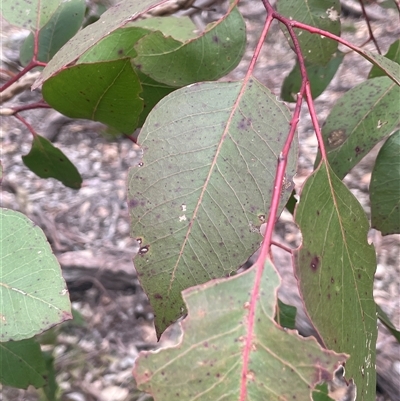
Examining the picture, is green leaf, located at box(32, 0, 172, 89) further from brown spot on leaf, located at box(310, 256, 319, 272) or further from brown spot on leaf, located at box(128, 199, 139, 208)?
brown spot on leaf, located at box(310, 256, 319, 272)

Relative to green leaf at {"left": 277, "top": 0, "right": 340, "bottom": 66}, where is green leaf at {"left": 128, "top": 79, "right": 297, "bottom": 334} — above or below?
below

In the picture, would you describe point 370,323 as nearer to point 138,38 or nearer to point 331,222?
point 331,222

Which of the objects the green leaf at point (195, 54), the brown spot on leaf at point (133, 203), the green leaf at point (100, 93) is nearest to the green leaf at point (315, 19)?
the green leaf at point (195, 54)

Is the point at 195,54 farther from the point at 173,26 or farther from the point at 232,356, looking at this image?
the point at 232,356

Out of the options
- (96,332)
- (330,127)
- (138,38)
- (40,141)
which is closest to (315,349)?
(138,38)

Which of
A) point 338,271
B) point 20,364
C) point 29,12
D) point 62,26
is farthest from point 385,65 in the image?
point 20,364

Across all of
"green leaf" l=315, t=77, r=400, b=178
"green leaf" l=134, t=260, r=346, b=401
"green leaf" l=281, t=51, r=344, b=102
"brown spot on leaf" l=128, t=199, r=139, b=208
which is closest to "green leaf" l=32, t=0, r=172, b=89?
"brown spot on leaf" l=128, t=199, r=139, b=208

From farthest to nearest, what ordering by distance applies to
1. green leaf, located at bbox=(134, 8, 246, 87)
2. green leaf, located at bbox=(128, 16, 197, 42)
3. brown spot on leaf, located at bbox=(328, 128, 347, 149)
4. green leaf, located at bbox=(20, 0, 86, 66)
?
1. green leaf, located at bbox=(20, 0, 86, 66)
2. brown spot on leaf, located at bbox=(328, 128, 347, 149)
3. green leaf, located at bbox=(128, 16, 197, 42)
4. green leaf, located at bbox=(134, 8, 246, 87)
